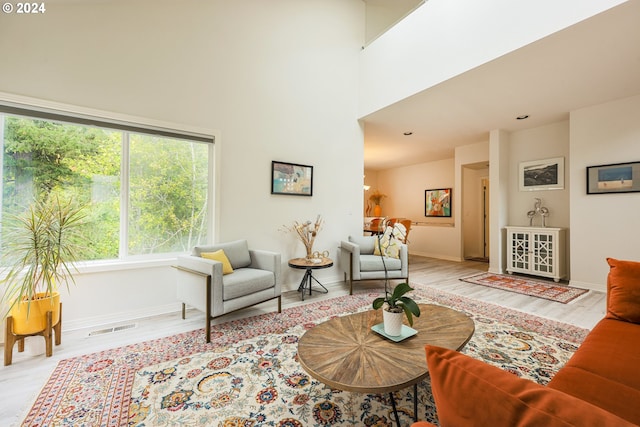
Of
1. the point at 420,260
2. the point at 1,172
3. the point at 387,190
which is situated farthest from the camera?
the point at 387,190

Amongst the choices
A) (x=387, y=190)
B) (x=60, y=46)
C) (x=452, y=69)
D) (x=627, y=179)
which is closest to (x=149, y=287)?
(x=60, y=46)

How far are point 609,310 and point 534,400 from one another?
200cm

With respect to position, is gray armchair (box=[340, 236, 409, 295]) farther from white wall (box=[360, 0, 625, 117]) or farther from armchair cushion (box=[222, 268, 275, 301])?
white wall (box=[360, 0, 625, 117])

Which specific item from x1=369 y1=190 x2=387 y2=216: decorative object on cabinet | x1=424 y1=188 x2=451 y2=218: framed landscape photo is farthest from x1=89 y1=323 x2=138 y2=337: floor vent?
x1=369 y1=190 x2=387 y2=216: decorative object on cabinet

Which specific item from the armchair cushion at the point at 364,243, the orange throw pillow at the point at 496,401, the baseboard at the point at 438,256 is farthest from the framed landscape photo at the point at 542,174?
the orange throw pillow at the point at 496,401

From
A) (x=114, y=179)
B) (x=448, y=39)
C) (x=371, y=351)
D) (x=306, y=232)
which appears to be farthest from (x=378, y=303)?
(x=448, y=39)

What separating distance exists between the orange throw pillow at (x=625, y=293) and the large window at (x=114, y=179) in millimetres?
3693

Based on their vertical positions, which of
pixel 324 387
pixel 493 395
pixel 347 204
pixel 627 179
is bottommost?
pixel 324 387

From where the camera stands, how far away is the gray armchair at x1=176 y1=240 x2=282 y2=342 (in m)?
2.43

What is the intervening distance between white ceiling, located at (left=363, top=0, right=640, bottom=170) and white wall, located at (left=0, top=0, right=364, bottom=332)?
1103mm

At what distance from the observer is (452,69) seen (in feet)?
10.5

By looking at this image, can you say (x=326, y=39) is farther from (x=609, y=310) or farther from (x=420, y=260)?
(x=420, y=260)

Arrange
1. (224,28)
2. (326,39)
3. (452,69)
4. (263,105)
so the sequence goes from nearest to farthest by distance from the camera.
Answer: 1. (452,69)
2. (224,28)
3. (263,105)
4. (326,39)

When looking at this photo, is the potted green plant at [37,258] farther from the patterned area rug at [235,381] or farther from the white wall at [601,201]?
the white wall at [601,201]
